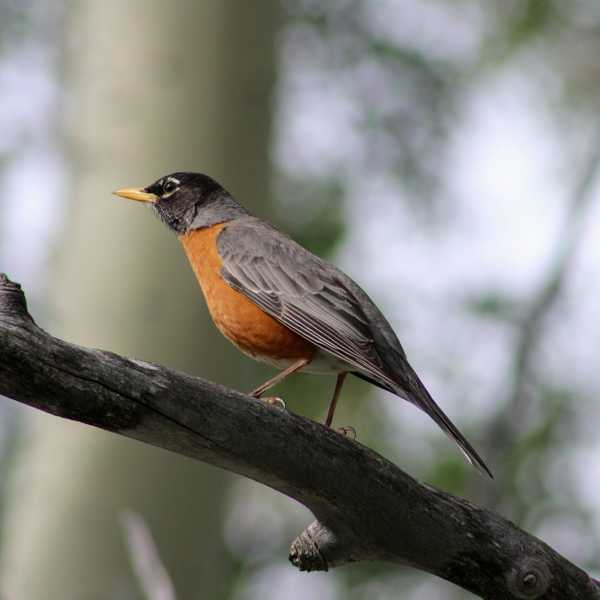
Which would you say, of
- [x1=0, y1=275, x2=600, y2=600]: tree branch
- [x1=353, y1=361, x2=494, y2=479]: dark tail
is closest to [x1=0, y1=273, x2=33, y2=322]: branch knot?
[x1=0, y1=275, x2=600, y2=600]: tree branch

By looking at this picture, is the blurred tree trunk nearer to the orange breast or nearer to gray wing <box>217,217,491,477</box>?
gray wing <box>217,217,491,477</box>

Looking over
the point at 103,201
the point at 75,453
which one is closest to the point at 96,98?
the point at 103,201

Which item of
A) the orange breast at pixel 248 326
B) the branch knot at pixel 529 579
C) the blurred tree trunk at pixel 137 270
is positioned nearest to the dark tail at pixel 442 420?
the orange breast at pixel 248 326

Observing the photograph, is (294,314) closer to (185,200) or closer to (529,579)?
(185,200)

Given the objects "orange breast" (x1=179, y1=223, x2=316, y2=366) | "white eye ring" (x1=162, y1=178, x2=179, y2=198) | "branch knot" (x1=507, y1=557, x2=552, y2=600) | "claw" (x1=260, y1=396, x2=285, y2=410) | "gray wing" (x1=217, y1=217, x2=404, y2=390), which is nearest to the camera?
"claw" (x1=260, y1=396, x2=285, y2=410)

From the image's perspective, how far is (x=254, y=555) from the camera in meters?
9.59

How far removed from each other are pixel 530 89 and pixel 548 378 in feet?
14.7

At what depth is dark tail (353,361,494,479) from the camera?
4.41 m

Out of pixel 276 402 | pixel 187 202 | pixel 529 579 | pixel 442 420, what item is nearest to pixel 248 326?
pixel 276 402

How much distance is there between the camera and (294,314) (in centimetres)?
518

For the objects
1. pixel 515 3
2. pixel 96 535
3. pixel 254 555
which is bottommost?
pixel 254 555

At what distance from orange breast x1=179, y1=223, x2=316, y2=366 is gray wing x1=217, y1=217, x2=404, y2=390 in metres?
0.04

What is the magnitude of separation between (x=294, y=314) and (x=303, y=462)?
1.74 m

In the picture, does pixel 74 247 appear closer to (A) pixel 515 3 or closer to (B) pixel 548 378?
(B) pixel 548 378
